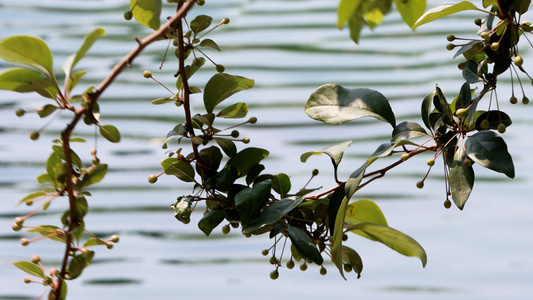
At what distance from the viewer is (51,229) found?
0.34 m

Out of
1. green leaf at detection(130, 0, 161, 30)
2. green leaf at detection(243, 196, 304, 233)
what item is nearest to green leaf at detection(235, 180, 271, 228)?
green leaf at detection(243, 196, 304, 233)

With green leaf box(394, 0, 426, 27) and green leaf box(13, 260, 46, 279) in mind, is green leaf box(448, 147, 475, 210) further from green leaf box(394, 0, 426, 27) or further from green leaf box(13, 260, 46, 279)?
green leaf box(13, 260, 46, 279)

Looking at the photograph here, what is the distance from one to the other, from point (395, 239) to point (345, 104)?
9 cm

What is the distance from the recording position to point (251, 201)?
1.19 feet

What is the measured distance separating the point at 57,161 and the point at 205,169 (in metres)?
0.09

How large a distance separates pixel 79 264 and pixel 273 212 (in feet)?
0.33

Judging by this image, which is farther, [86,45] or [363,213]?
[363,213]

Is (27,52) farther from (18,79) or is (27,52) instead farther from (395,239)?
(395,239)

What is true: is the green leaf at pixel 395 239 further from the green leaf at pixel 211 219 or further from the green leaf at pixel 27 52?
the green leaf at pixel 27 52

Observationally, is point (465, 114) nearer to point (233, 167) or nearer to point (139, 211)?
point (233, 167)

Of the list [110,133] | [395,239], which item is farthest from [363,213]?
[110,133]

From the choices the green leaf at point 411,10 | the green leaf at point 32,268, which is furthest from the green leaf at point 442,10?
the green leaf at point 32,268

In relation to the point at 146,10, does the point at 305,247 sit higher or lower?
lower

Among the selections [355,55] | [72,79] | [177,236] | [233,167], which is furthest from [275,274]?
[355,55]
